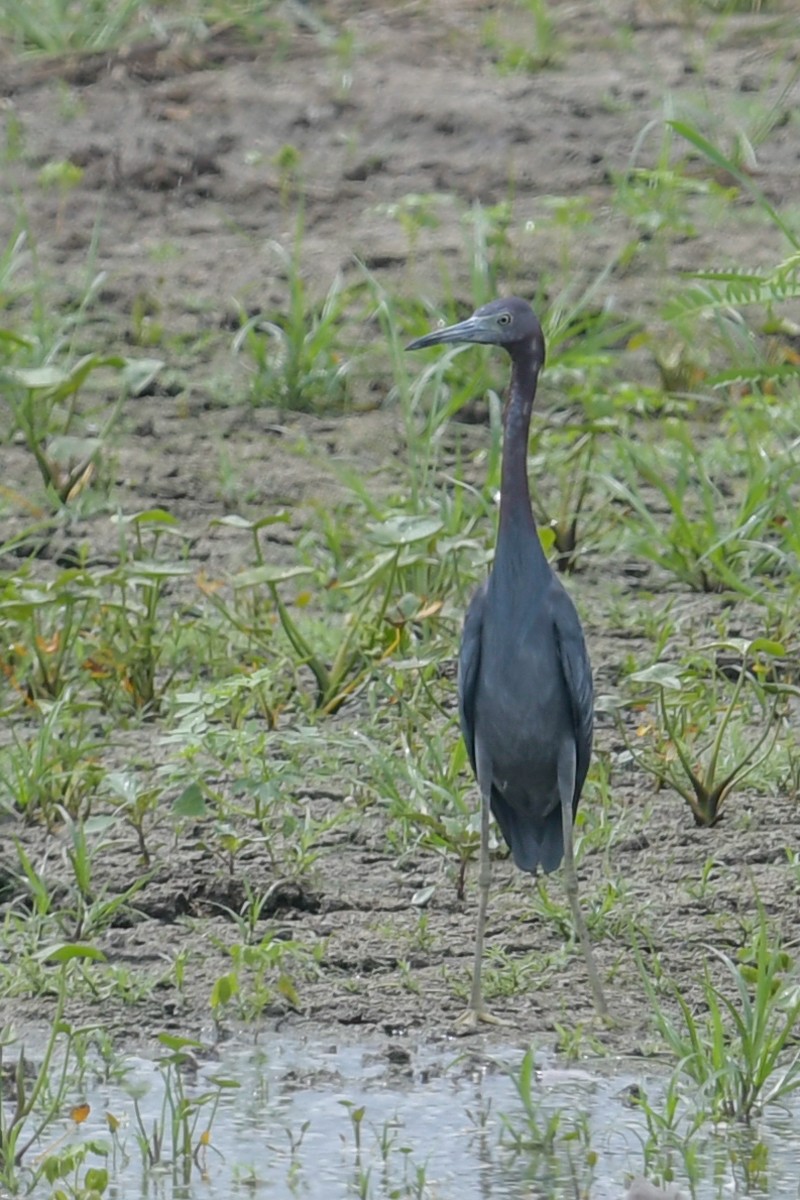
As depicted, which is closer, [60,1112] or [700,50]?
[60,1112]

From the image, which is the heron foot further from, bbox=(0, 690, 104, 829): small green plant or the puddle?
bbox=(0, 690, 104, 829): small green plant

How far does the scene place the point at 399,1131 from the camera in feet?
13.8

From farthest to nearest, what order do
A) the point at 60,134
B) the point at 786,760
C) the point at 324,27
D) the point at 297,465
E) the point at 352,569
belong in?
the point at 324,27 < the point at 60,134 < the point at 297,465 < the point at 352,569 < the point at 786,760

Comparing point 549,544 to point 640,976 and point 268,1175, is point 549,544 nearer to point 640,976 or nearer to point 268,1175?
point 640,976

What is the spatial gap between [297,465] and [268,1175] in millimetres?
3803

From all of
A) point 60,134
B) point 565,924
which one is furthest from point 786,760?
point 60,134

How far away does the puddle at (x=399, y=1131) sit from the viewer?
399 centimetres

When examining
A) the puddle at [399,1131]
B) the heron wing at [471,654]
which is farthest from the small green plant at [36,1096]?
the heron wing at [471,654]

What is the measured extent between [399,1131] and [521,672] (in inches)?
39.5

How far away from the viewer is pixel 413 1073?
4.45 metres

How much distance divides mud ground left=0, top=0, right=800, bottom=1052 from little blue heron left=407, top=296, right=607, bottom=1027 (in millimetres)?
350

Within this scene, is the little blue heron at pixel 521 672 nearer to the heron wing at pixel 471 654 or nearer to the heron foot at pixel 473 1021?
the heron wing at pixel 471 654

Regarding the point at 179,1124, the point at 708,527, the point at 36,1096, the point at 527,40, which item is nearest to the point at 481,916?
the point at 179,1124

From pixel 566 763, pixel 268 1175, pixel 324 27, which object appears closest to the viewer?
pixel 268 1175
